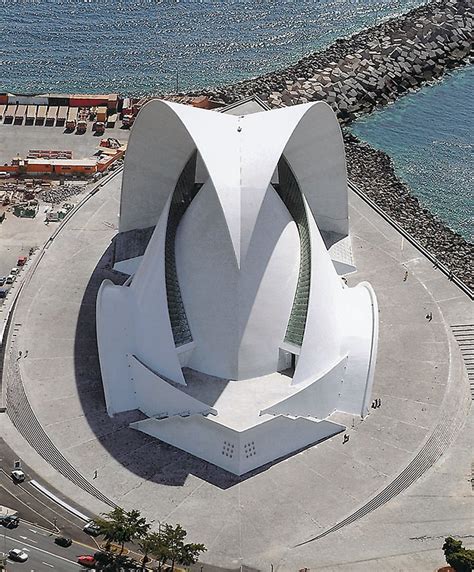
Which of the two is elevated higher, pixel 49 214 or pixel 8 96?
pixel 8 96

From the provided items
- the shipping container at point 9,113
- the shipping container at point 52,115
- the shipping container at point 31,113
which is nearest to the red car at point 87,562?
the shipping container at point 52,115

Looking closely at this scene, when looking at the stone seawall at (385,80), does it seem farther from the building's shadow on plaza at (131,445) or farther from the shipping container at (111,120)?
the building's shadow on plaza at (131,445)

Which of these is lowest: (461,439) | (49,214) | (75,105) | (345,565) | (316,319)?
(345,565)

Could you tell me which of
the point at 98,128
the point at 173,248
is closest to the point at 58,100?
the point at 98,128

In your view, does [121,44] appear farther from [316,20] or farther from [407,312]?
[407,312]

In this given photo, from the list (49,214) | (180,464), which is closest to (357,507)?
(180,464)

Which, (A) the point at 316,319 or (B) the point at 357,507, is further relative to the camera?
(A) the point at 316,319

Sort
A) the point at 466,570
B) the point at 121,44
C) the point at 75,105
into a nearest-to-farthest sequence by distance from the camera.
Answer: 1. the point at 466,570
2. the point at 75,105
3. the point at 121,44

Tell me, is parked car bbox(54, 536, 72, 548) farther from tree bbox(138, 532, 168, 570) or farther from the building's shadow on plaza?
the building's shadow on plaza
